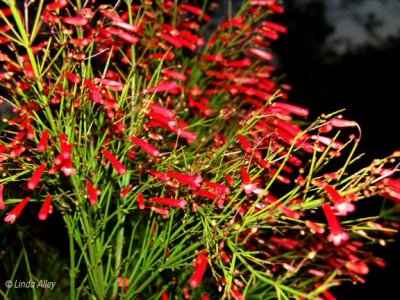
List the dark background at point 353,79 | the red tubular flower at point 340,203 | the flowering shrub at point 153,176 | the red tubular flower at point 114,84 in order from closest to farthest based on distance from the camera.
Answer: the red tubular flower at point 340,203 → the flowering shrub at point 153,176 → the red tubular flower at point 114,84 → the dark background at point 353,79

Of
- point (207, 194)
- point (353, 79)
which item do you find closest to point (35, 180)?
point (207, 194)

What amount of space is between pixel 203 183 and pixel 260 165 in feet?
0.38

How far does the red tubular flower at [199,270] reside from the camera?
0.80 meters

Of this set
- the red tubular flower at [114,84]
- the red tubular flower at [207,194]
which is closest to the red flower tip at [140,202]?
the red tubular flower at [207,194]

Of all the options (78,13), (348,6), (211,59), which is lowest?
(348,6)

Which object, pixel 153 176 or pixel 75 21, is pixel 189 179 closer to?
pixel 153 176

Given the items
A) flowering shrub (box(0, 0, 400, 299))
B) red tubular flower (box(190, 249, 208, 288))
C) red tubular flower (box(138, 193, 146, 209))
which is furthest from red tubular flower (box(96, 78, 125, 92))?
red tubular flower (box(190, 249, 208, 288))

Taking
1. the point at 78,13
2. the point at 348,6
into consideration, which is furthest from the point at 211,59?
the point at 348,6

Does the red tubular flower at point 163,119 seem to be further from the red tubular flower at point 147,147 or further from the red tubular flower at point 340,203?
the red tubular flower at point 340,203

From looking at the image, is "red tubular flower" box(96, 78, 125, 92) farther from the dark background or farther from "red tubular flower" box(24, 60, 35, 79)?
the dark background

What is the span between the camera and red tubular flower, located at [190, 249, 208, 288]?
0.80 m

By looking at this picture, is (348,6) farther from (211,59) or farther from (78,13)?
(78,13)

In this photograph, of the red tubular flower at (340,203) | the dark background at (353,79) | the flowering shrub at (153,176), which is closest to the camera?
the red tubular flower at (340,203)

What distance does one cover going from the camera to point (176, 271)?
117 cm
